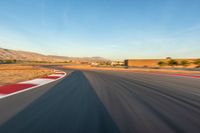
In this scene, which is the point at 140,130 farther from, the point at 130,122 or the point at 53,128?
the point at 53,128

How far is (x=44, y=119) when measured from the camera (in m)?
4.55

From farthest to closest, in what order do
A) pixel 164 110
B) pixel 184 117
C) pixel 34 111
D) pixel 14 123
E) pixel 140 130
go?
1. pixel 164 110
2. pixel 34 111
3. pixel 184 117
4. pixel 14 123
5. pixel 140 130

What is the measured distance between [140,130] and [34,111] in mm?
3120

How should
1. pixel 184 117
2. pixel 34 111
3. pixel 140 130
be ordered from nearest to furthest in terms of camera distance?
pixel 140 130 < pixel 184 117 < pixel 34 111

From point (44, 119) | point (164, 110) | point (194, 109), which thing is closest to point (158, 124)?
point (164, 110)

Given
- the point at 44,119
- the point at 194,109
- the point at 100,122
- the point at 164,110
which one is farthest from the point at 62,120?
the point at 194,109

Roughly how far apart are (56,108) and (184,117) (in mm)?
3752

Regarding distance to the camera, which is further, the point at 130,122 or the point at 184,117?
the point at 184,117

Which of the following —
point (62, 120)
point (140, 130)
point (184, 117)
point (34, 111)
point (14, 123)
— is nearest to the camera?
point (140, 130)

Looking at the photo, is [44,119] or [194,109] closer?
[44,119]

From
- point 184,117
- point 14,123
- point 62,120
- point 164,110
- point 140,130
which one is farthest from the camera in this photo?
point 164,110

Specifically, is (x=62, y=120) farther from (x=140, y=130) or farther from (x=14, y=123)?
(x=140, y=130)

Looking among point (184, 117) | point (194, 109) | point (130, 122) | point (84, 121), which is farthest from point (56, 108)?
point (194, 109)

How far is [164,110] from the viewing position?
567 cm
